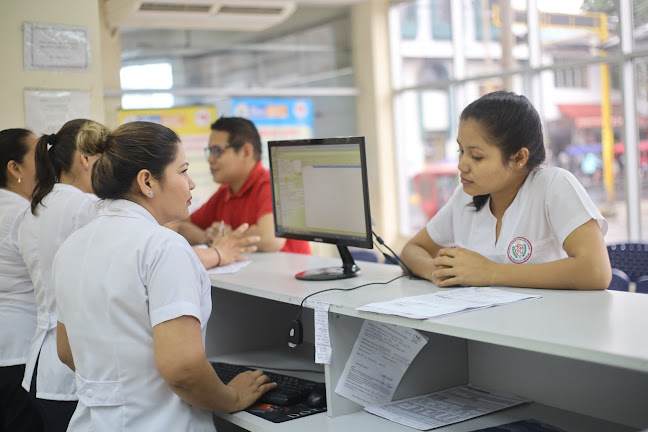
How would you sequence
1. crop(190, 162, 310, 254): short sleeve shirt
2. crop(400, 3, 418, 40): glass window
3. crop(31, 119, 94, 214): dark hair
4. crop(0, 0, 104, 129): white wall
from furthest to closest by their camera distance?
crop(400, 3, 418, 40): glass window
crop(0, 0, 104, 129): white wall
crop(190, 162, 310, 254): short sleeve shirt
crop(31, 119, 94, 214): dark hair

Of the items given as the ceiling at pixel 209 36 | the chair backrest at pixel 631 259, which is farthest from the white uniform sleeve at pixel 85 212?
the ceiling at pixel 209 36

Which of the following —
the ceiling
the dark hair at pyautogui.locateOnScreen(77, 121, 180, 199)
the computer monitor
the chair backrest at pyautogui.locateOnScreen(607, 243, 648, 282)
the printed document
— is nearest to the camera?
the printed document

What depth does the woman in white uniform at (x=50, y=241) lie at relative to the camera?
2.13 metres

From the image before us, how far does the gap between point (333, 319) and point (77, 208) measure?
900 millimetres

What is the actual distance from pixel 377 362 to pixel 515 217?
0.56 m

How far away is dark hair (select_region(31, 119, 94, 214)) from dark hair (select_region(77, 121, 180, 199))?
0.57m

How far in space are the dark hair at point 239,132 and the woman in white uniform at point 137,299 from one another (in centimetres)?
146

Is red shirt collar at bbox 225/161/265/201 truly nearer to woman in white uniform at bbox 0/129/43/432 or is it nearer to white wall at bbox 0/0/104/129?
woman in white uniform at bbox 0/129/43/432

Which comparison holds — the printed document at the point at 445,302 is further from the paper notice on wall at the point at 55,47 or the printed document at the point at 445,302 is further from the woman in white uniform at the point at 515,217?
the paper notice on wall at the point at 55,47

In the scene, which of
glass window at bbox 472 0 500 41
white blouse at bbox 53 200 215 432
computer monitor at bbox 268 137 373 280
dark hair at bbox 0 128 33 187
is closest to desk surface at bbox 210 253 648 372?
computer monitor at bbox 268 137 373 280

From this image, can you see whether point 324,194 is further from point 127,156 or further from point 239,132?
point 239,132

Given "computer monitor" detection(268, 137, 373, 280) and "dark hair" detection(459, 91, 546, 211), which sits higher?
"dark hair" detection(459, 91, 546, 211)

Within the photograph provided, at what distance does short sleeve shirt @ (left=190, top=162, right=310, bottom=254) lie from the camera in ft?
10.4

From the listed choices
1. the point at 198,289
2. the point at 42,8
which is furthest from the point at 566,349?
the point at 42,8
